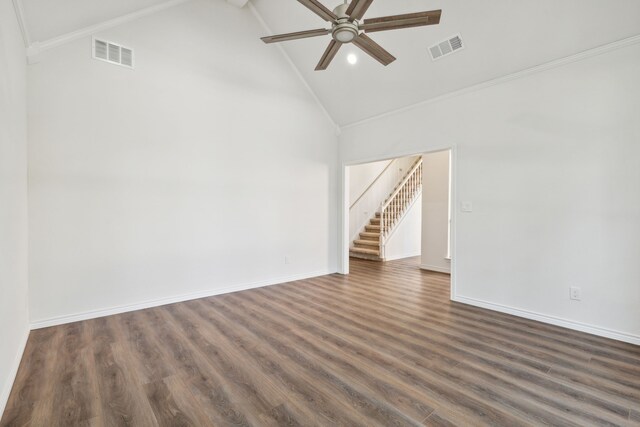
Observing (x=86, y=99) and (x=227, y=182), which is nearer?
(x=86, y=99)

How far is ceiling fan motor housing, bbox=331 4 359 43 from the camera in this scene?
236cm

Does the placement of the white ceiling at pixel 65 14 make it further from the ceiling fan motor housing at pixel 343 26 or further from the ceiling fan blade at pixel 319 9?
the ceiling fan motor housing at pixel 343 26

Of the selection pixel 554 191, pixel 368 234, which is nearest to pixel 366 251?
pixel 368 234

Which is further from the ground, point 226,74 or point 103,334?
point 226,74

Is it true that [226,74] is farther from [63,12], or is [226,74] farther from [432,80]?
[432,80]

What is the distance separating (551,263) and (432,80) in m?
2.63

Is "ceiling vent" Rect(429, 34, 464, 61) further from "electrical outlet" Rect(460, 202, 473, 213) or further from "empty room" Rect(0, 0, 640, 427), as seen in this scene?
"electrical outlet" Rect(460, 202, 473, 213)

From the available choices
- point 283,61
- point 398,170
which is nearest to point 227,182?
point 283,61

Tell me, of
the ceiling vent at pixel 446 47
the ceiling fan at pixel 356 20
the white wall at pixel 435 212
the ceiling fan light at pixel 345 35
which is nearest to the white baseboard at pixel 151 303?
the white wall at pixel 435 212

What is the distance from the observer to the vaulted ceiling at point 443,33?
2820mm

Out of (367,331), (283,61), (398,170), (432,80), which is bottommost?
(367,331)

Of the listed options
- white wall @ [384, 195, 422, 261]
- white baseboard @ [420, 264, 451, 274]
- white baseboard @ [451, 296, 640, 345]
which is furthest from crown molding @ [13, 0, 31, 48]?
white wall @ [384, 195, 422, 261]

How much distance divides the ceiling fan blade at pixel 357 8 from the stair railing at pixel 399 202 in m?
5.35

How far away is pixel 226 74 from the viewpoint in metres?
4.45
